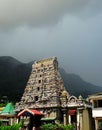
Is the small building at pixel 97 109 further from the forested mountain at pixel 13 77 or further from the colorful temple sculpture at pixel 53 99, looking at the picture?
the forested mountain at pixel 13 77

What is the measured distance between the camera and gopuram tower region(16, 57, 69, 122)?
60.4m

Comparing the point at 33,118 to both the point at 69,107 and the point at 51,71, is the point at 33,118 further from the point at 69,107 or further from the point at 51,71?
the point at 51,71

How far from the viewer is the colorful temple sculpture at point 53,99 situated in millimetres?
56459

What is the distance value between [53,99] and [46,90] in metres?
4.32

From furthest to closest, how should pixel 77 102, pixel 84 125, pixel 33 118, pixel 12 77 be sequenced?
1. pixel 12 77
2. pixel 77 102
3. pixel 84 125
4. pixel 33 118

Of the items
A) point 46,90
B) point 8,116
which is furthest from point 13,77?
A: point 46,90

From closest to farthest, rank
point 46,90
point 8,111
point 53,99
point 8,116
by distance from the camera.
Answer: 1. point 53,99
2. point 46,90
3. point 8,116
4. point 8,111

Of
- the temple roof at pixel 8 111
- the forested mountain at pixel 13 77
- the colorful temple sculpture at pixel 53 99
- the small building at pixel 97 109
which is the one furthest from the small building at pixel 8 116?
the forested mountain at pixel 13 77

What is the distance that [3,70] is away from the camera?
144 metres

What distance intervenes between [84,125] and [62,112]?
9143mm

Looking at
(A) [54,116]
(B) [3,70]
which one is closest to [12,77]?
(B) [3,70]

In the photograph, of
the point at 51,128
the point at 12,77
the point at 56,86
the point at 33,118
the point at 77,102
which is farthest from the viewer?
the point at 12,77

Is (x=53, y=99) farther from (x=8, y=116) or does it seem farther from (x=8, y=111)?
(x=8, y=111)

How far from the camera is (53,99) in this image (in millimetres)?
60562
